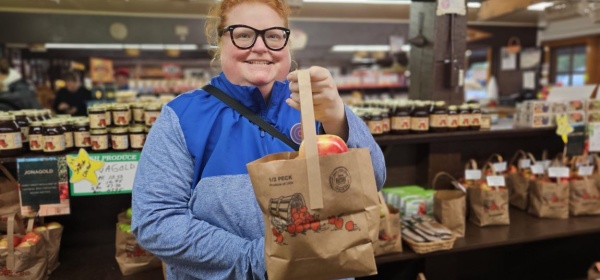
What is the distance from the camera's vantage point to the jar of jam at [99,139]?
77.2 inches

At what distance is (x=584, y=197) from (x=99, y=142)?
2.79m

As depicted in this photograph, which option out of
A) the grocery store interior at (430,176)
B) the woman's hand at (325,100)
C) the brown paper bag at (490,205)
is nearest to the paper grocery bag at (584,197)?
the grocery store interior at (430,176)

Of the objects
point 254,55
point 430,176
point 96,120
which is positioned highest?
point 254,55

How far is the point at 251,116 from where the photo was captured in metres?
1.24

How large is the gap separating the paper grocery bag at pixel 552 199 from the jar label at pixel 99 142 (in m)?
2.47

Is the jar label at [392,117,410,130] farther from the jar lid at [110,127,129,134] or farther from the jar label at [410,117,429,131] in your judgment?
the jar lid at [110,127,129,134]

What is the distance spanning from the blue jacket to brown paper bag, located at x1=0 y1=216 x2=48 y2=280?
3.06 feet

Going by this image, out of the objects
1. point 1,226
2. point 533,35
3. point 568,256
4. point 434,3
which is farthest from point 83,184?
point 533,35

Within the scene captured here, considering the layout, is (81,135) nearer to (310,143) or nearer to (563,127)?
(310,143)

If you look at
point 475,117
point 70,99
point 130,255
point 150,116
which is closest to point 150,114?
point 150,116

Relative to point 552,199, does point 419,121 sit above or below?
above

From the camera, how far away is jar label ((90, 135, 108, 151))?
1967mm

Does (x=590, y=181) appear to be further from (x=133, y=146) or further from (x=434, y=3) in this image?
(x=133, y=146)

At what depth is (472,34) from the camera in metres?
8.63
